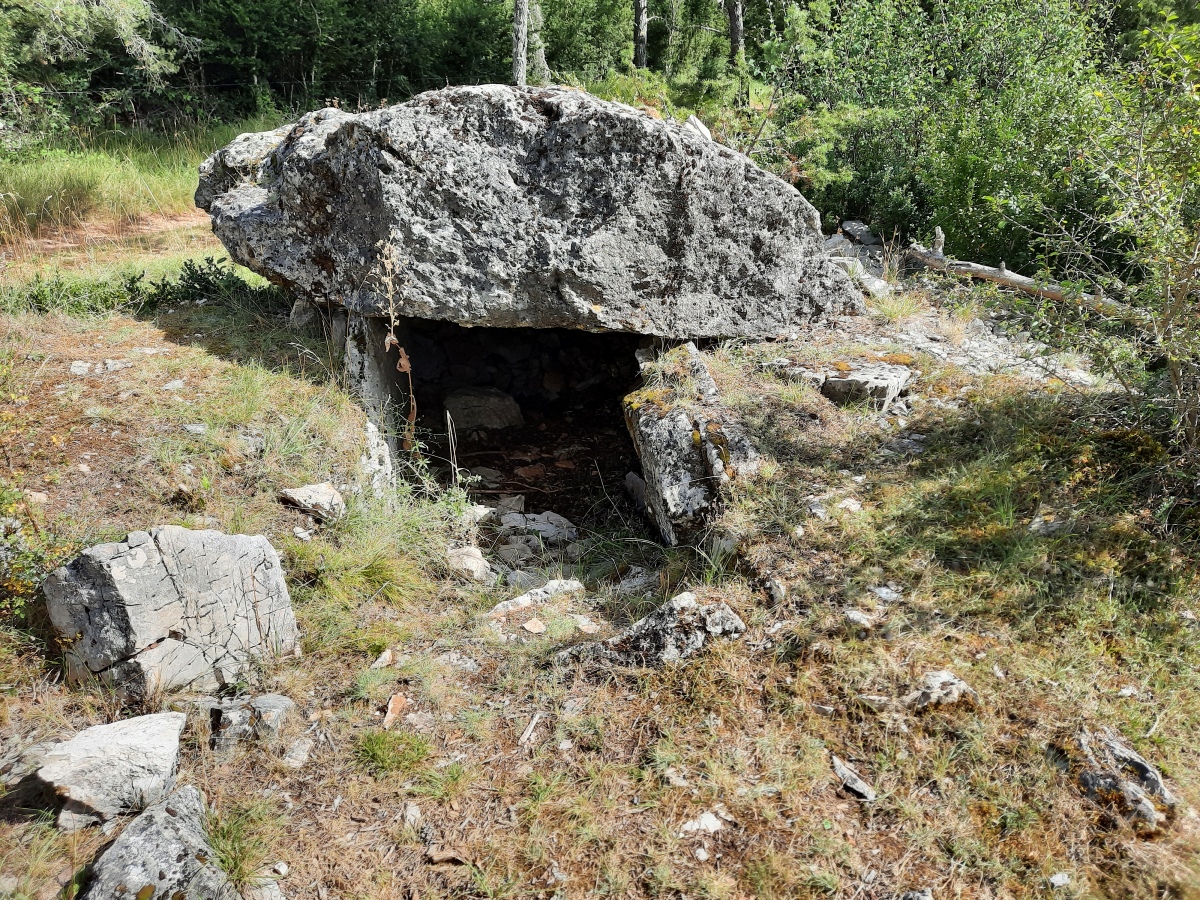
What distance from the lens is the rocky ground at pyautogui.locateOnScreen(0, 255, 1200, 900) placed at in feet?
8.49

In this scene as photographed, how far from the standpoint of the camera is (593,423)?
6.57m

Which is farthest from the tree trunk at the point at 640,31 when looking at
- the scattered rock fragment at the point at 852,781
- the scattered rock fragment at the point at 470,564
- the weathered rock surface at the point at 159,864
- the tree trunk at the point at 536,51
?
the weathered rock surface at the point at 159,864

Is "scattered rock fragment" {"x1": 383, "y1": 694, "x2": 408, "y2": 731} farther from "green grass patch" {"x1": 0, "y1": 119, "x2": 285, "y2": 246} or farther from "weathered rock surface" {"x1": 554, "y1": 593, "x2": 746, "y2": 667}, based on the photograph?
"green grass patch" {"x1": 0, "y1": 119, "x2": 285, "y2": 246}

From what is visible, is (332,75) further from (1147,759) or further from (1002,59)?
(1147,759)

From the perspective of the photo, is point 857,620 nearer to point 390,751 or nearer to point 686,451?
point 686,451

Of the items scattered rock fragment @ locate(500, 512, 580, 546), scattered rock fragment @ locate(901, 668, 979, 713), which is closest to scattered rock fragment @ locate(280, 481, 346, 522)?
scattered rock fragment @ locate(500, 512, 580, 546)

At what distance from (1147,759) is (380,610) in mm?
3404

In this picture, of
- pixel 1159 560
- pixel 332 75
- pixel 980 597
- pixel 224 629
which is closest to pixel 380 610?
pixel 224 629

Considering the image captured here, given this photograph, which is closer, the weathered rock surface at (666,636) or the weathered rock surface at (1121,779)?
the weathered rock surface at (1121,779)

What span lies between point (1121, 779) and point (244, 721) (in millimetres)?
3373

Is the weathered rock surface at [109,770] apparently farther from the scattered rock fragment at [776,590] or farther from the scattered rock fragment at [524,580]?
the scattered rock fragment at [776,590]

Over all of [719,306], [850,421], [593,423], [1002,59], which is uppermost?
[1002,59]

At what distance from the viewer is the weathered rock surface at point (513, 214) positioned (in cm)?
477

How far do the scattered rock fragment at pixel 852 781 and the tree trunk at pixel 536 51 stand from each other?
13.0m
